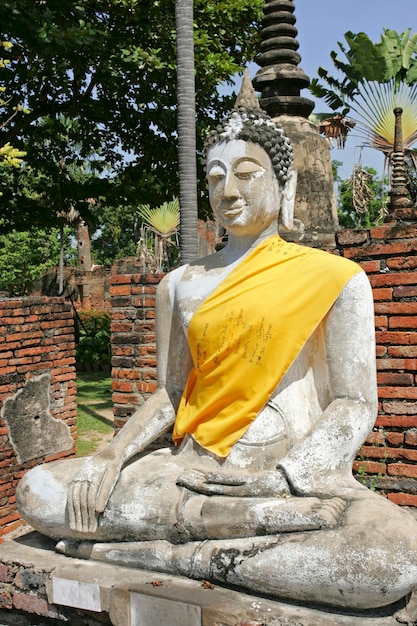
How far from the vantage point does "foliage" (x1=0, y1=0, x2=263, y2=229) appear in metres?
7.81

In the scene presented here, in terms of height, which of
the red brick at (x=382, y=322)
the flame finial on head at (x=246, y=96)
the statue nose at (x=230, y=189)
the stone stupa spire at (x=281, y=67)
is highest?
the stone stupa spire at (x=281, y=67)

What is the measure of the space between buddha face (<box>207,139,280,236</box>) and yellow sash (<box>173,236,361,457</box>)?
0.17 meters

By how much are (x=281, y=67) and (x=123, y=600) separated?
17.3 ft

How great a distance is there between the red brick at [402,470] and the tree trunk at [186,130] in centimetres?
216

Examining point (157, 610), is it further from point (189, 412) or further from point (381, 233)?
point (381, 233)

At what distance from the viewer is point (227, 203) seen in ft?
9.47

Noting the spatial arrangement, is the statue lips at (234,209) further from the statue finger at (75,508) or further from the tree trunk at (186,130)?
the tree trunk at (186,130)

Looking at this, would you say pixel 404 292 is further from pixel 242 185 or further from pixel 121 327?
pixel 121 327

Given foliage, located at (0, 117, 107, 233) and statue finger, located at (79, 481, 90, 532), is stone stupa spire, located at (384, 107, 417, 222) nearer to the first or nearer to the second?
statue finger, located at (79, 481, 90, 532)

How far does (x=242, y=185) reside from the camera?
9.37ft

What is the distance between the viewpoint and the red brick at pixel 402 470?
13.9ft

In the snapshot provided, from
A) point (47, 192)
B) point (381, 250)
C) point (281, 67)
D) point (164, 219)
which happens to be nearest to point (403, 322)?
point (381, 250)

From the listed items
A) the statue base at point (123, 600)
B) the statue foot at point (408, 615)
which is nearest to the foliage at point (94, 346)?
the statue base at point (123, 600)

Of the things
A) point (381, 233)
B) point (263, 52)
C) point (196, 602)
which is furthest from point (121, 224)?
point (196, 602)
